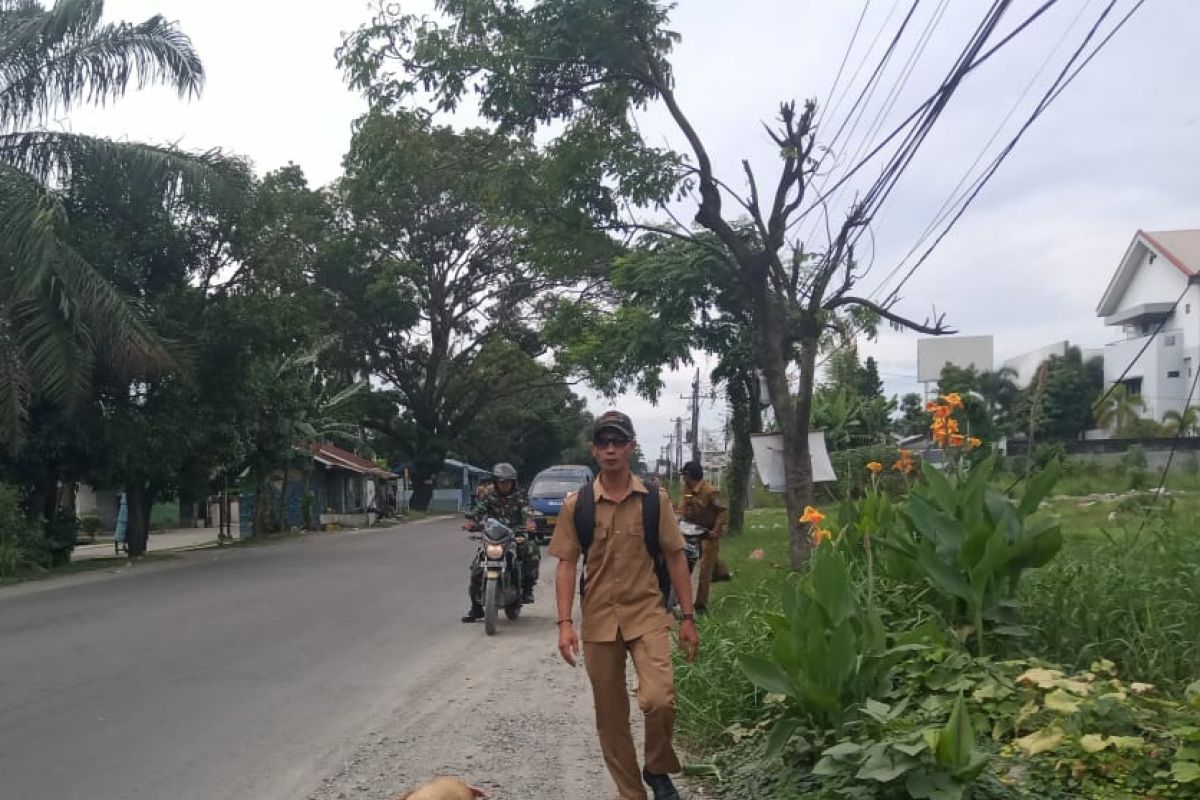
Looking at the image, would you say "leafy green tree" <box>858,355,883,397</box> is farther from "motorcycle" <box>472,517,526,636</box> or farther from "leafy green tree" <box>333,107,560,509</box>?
"motorcycle" <box>472,517,526,636</box>

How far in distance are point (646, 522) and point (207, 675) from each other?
16.9 ft

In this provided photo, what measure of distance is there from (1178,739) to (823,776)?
134 centimetres

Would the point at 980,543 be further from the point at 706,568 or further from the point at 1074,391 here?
the point at 1074,391

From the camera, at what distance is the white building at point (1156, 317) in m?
34.2

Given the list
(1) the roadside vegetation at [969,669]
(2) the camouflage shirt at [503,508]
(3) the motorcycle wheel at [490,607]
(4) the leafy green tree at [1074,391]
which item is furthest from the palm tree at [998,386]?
(1) the roadside vegetation at [969,669]

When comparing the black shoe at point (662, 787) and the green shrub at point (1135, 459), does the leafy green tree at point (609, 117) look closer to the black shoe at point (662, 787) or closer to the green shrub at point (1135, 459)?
the black shoe at point (662, 787)

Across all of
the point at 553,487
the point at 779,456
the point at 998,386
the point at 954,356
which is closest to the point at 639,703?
the point at 779,456

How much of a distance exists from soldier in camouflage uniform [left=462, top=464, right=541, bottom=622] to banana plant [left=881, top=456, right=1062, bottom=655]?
6.01 meters

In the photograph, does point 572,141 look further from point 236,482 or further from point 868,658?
point 236,482

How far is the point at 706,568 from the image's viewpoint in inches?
424

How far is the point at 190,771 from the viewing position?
6.09m

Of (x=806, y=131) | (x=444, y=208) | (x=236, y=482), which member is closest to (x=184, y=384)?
(x=236, y=482)

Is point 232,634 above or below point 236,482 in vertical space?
below

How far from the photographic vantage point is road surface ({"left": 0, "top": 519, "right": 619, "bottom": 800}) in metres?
5.97
